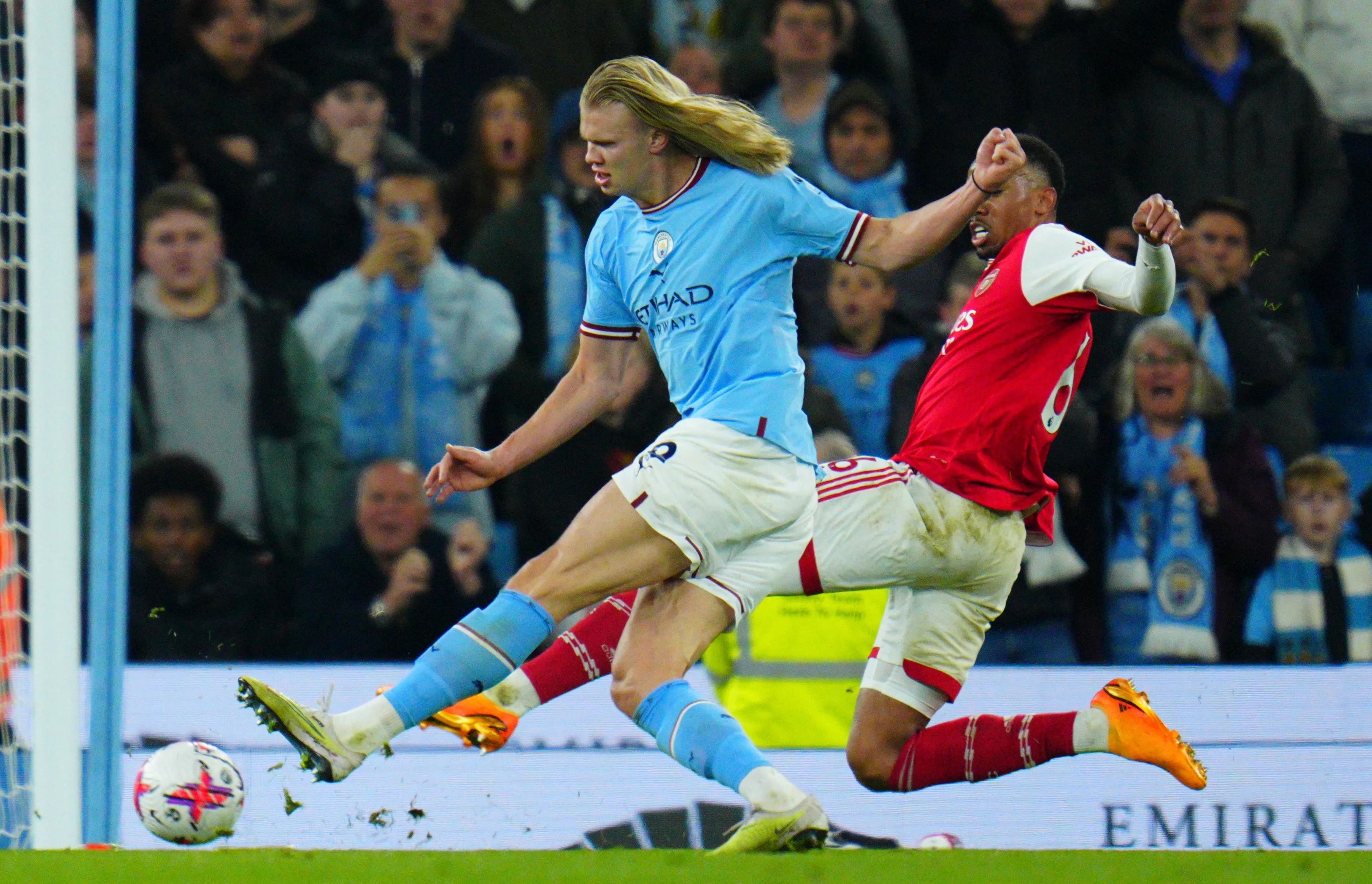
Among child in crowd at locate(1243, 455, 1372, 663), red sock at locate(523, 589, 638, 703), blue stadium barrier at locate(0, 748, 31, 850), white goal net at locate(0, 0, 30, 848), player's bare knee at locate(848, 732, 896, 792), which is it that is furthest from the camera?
child in crowd at locate(1243, 455, 1372, 663)

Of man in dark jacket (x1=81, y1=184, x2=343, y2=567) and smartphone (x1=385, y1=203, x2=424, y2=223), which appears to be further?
smartphone (x1=385, y1=203, x2=424, y2=223)

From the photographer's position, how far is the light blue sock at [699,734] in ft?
10.7

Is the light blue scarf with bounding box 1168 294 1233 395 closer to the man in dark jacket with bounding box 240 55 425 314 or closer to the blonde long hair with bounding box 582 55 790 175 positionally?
the man in dark jacket with bounding box 240 55 425 314

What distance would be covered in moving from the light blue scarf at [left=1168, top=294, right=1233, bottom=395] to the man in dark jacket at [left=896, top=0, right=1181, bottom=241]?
50 centimetres

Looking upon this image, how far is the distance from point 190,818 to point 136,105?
380 centimetres

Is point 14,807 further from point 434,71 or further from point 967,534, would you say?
point 434,71

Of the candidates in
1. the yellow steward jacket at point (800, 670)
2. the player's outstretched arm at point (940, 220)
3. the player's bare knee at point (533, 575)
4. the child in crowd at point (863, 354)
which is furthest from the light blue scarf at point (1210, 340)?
the player's bare knee at point (533, 575)

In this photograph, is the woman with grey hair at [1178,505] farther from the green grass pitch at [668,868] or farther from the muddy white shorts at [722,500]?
the muddy white shorts at [722,500]

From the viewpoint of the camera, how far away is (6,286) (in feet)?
23.2

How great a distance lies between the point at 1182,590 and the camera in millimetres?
6242

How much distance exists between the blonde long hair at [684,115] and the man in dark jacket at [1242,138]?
3.42 meters

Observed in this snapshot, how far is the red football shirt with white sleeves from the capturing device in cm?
399

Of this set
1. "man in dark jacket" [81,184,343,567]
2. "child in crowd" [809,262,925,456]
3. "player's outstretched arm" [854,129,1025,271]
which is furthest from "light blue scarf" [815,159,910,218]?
"player's outstretched arm" [854,129,1025,271]

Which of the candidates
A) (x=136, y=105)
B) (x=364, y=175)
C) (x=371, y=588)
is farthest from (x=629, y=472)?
(x=136, y=105)
